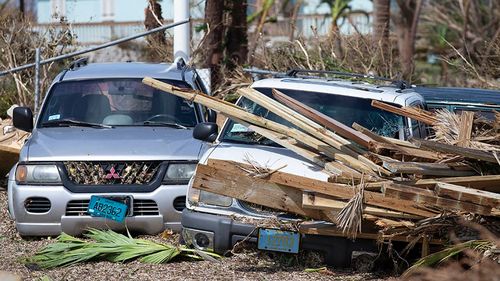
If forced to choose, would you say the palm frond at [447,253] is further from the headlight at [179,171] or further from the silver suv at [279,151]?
the headlight at [179,171]

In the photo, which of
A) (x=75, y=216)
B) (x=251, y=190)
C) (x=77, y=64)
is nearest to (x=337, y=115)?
(x=251, y=190)

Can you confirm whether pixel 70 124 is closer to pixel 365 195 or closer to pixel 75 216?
pixel 75 216

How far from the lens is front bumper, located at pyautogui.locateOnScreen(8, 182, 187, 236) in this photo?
860cm

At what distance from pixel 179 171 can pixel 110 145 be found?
0.70 metres

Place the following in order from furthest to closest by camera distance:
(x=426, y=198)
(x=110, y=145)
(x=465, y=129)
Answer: (x=110, y=145) < (x=465, y=129) < (x=426, y=198)

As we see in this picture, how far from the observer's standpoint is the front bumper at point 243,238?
734cm

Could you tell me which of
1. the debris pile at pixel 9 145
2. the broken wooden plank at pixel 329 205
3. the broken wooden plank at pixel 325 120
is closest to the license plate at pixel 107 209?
the broken wooden plank at pixel 325 120

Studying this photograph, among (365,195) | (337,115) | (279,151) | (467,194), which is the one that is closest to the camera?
(467,194)

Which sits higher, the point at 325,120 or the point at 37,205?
the point at 325,120

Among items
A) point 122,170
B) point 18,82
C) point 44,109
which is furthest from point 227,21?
point 122,170

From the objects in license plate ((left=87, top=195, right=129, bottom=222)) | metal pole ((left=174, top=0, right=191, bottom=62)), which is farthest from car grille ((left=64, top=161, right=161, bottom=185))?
metal pole ((left=174, top=0, right=191, bottom=62))

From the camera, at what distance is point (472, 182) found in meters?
6.82

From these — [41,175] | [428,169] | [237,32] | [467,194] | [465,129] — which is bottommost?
[41,175]

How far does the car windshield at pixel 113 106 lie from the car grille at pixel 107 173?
101 centimetres
